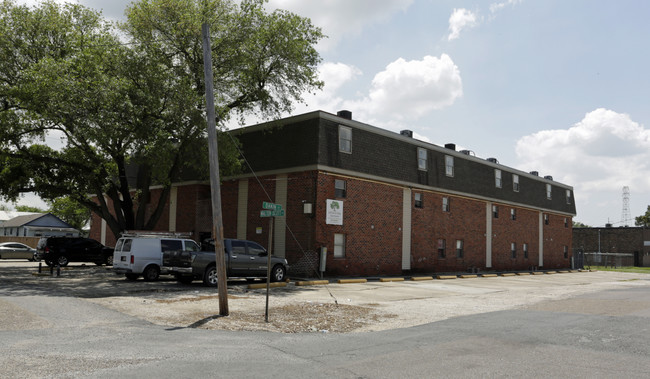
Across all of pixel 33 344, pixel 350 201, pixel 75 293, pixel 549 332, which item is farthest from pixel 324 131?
pixel 33 344

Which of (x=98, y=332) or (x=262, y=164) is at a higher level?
(x=262, y=164)

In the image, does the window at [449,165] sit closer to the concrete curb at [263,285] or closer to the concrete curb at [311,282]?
the concrete curb at [311,282]

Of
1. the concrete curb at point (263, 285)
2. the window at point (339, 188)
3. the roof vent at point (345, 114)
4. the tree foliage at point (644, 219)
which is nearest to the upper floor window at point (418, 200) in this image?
the window at point (339, 188)

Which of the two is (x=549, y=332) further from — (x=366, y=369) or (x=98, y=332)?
(x=98, y=332)

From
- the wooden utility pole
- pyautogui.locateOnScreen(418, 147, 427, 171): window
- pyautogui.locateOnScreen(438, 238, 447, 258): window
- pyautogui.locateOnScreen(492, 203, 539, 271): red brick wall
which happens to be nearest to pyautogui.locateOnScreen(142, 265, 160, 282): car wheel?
the wooden utility pole

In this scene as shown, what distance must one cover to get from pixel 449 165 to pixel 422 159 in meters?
3.47

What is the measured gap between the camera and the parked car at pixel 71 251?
29.2m

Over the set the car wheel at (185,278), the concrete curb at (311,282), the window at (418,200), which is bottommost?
the concrete curb at (311,282)

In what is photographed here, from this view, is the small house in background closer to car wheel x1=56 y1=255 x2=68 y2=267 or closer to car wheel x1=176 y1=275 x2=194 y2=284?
car wheel x1=56 y1=255 x2=68 y2=267

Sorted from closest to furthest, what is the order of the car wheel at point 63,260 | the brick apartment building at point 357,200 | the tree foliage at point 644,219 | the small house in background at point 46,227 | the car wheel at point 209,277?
the car wheel at point 209,277 → the brick apartment building at point 357,200 → the car wheel at point 63,260 → the small house in background at point 46,227 → the tree foliage at point 644,219

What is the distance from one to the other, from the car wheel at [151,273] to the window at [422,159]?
54.5ft

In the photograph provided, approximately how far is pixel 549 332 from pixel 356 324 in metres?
4.23

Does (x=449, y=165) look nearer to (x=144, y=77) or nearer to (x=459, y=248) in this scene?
(x=459, y=248)

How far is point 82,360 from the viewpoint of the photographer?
736 centimetres
